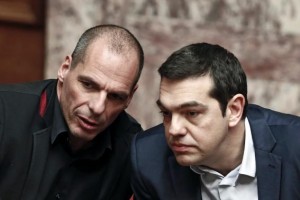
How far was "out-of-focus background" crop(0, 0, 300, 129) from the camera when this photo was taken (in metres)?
2.74

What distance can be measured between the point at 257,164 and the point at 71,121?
557mm

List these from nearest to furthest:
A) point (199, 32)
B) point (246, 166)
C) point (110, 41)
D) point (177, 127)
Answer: point (177, 127), point (246, 166), point (110, 41), point (199, 32)

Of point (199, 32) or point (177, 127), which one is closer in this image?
point (177, 127)

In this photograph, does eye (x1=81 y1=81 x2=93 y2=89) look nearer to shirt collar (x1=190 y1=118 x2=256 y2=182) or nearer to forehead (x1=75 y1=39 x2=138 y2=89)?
forehead (x1=75 y1=39 x2=138 y2=89)

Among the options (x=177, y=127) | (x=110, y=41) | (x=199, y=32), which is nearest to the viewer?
(x=177, y=127)

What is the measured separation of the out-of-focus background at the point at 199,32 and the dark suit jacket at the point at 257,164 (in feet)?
2.37

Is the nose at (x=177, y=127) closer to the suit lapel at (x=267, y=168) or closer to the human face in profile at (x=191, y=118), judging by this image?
the human face in profile at (x=191, y=118)

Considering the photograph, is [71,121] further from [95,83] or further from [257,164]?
[257,164]

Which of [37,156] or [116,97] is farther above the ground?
[116,97]

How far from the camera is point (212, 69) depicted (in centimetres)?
187

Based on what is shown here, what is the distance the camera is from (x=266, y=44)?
2754mm

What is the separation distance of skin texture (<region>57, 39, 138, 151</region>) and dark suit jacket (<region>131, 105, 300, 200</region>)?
0.52ft

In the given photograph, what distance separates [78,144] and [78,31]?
35.9 inches

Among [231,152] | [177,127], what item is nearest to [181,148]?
[177,127]
